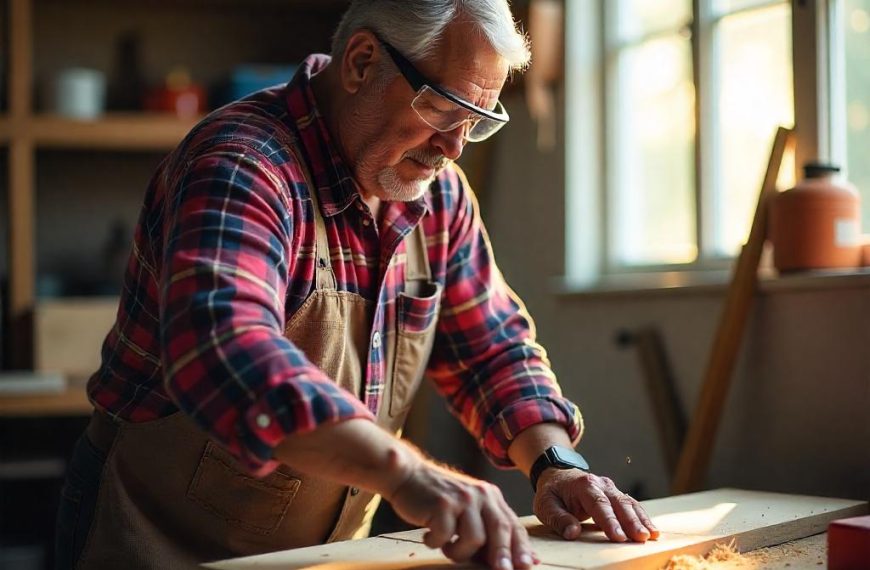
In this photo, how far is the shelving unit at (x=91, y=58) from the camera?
11.0 feet

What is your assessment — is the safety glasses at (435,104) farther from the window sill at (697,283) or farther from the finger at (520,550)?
the window sill at (697,283)

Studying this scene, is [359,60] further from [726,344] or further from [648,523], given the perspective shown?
[726,344]

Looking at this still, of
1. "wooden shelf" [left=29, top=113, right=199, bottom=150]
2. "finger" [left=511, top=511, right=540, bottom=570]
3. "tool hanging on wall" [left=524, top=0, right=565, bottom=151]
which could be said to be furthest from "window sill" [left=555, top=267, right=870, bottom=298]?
"wooden shelf" [left=29, top=113, right=199, bottom=150]

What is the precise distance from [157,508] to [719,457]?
51.5 inches

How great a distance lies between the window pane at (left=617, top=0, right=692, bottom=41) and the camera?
269cm

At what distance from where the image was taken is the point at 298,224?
1.40m

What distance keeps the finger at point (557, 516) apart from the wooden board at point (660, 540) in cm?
1

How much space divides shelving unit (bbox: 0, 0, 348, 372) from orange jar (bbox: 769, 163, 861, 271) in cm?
208

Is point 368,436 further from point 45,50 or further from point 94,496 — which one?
point 45,50

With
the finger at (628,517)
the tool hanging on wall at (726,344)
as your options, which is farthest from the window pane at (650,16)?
the finger at (628,517)

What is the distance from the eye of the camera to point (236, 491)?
146 centimetres

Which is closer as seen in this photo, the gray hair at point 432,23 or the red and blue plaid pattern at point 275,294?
the red and blue plaid pattern at point 275,294

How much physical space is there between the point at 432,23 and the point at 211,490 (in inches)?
28.3

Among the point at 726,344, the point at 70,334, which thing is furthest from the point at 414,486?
the point at 70,334
